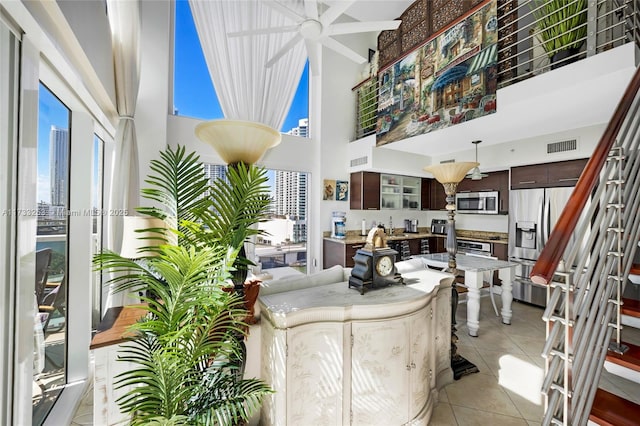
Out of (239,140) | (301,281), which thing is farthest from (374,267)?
(239,140)

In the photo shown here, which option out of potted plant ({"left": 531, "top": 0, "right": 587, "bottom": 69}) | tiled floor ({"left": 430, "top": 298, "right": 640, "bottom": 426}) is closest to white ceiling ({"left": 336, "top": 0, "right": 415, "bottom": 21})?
potted plant ({"left": 531, "top": 0, "right": 587, "bottom": 69})

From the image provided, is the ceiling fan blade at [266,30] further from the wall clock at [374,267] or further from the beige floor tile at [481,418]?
the beige floor tile at [481,418]

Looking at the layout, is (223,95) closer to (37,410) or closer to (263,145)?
(263,145)

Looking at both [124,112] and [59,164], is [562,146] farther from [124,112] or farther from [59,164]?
[59,164]

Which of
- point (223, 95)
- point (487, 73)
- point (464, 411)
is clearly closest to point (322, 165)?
point (223, 95)

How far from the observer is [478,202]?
470cm

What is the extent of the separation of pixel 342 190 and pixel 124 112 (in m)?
3.52

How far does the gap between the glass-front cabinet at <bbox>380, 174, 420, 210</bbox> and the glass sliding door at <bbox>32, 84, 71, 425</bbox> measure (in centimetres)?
449

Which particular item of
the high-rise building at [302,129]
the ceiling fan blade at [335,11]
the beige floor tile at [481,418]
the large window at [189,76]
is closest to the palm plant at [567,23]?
the ceiling fan blade at [335,11]

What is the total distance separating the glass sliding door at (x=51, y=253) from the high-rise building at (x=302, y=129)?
3248 millimetres

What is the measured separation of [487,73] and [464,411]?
3.32 metres

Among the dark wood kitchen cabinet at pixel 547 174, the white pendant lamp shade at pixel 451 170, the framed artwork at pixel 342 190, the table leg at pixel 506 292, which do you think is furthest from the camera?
the framed artwork at pixel 342 190

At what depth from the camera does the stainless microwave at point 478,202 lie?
4.48 metres

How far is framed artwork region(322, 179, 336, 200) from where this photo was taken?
4.85 meters
